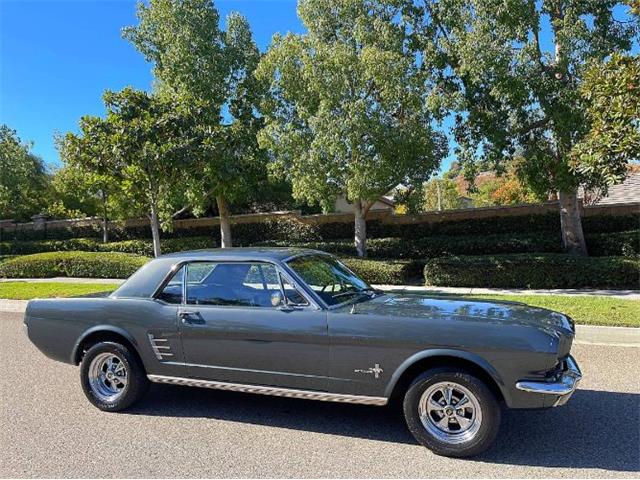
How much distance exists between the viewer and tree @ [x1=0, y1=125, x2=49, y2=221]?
23.4 meters

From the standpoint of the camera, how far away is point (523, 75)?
11766 mm

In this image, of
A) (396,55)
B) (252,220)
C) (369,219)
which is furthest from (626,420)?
(252,220)

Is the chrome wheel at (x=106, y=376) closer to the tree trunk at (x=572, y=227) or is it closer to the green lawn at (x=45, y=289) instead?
the green lawn at (x=45, y=289)

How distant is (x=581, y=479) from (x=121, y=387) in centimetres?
399

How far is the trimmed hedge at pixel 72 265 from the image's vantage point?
16359 mm

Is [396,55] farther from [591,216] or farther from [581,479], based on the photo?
[581,479]

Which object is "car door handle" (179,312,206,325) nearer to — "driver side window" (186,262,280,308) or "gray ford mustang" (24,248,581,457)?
"gray ford mustang" (24,248,581,457)

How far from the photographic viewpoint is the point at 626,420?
428 cm

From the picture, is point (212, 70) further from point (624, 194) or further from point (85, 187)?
point (624, 194)

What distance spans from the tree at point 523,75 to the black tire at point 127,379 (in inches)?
376

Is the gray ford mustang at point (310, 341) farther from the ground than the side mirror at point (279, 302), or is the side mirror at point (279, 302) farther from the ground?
the side mirror at point (279, 302)

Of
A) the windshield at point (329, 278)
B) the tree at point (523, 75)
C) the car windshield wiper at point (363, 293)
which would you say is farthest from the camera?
the tree at point (523, 75)

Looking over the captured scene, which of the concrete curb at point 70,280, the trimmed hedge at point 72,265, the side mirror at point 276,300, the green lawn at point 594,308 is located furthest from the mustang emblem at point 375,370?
the trimmed hedge at point 72,265

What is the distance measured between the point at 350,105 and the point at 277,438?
1034cm
